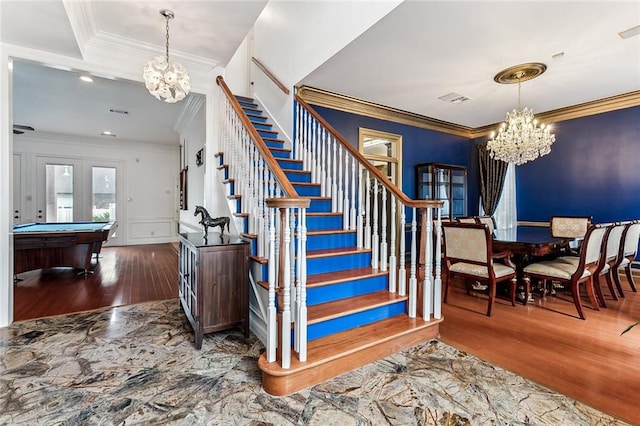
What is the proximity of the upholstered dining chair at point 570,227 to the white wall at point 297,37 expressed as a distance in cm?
394

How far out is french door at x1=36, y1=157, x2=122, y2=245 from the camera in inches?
279

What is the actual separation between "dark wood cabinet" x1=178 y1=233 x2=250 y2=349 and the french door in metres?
6.93

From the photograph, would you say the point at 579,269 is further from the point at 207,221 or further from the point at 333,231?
the point at 207,221

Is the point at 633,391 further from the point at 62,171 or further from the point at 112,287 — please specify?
the point at 62,171

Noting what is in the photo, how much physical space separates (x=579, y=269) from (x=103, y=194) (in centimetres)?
975

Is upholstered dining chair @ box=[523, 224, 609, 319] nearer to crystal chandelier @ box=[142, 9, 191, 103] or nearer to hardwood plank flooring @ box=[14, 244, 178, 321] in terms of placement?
crystal chandelier @ box=[142, 9, 191, 103]

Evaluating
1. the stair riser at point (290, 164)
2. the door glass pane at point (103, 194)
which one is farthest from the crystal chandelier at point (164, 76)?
the door glass pane at point (103, 194)

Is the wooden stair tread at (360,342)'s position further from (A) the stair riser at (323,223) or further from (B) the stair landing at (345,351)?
(A) the stair riser at (323,223)

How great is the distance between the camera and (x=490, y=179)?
627 cm

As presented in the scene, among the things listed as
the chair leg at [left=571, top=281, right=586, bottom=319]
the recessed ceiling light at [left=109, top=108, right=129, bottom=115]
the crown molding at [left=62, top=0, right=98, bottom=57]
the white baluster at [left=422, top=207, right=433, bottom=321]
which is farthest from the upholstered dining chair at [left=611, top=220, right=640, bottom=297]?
the recessed ceiling light at [left=109, top=108, right=129, bottom=115]

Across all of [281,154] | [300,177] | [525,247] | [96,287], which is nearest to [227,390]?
[300,177]

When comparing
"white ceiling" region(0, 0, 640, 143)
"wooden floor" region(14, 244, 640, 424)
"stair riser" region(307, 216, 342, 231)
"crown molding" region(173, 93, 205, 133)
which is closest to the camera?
"wooden floor" region(14, 244, 640, 424)

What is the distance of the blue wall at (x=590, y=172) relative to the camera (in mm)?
4641

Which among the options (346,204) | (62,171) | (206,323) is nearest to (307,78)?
(346,204)
